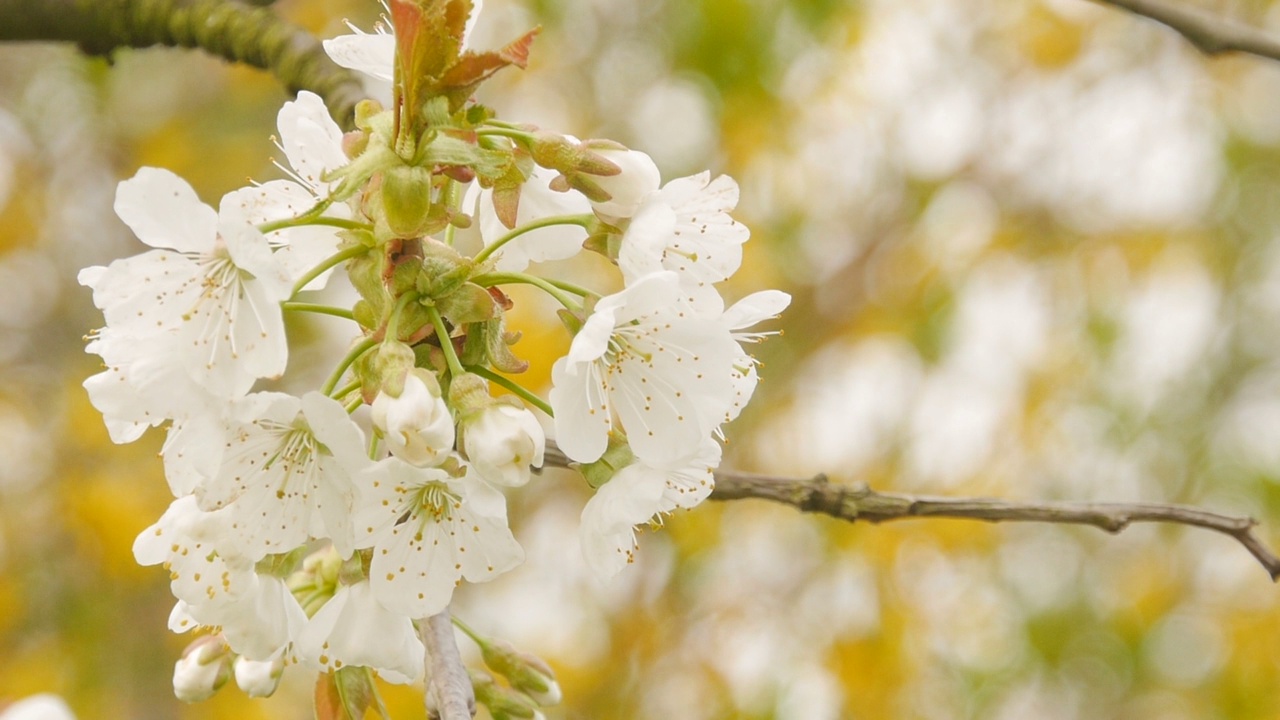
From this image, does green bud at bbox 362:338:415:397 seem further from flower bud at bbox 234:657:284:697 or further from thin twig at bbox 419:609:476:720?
flower bud at bbox 234:657:284:697

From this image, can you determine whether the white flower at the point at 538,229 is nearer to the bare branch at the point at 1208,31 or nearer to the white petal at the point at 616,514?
the white petal at the point at 616,514

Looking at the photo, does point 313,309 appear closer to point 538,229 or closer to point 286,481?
point 286,481

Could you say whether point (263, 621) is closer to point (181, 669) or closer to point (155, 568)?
point (181, 669)

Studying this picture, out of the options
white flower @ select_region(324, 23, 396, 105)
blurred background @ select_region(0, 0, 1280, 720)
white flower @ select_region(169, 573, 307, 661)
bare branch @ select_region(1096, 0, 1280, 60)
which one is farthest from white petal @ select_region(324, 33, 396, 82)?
blurred background @ select_region(0, 0, 1280, 720)

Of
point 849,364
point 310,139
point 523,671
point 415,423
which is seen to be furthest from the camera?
point 849,364

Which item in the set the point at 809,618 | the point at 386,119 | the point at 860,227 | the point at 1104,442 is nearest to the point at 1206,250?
the point at 1104,442

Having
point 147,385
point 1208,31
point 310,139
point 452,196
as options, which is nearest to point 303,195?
point 310,139

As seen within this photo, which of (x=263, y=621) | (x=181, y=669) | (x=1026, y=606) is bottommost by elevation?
(x=1026, y=606)
